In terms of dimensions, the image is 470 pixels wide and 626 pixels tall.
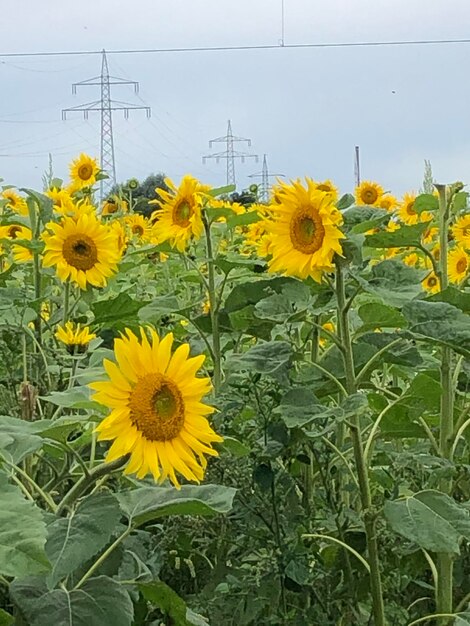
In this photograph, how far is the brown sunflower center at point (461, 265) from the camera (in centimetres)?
220

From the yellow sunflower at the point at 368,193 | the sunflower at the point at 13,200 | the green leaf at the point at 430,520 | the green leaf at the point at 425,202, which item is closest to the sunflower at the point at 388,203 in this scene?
the yellow sunflower at the point at 368,193

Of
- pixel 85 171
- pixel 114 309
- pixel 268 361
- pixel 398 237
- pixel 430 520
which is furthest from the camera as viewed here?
pixel 85 171

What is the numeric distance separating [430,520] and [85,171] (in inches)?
105

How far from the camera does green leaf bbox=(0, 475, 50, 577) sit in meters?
0.76

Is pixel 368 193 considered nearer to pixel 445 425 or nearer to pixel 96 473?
pixel 445 425

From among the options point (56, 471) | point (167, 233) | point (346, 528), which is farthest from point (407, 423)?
point (167, 233)

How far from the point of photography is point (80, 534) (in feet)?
3.02

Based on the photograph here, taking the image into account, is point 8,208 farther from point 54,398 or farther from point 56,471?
point 54,398

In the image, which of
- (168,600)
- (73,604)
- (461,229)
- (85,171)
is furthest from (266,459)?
(85,171)

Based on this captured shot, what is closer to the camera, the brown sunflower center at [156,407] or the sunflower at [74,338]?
the brown sunflower center at [156,407]

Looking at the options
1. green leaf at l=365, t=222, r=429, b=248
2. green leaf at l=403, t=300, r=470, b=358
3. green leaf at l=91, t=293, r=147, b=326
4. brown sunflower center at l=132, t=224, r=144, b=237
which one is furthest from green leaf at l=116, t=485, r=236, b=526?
brown sunflower center at l=132, t=224, r=144, b=237

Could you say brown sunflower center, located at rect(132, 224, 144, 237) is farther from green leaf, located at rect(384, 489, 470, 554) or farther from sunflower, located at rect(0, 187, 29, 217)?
green leaf, located at rect(384, 489, 470, 554)

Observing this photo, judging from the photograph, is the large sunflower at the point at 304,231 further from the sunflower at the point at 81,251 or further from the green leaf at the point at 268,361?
the sunflower at the point at 81,251

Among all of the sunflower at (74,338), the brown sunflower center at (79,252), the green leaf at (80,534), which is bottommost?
the green leaf at (80,534)
